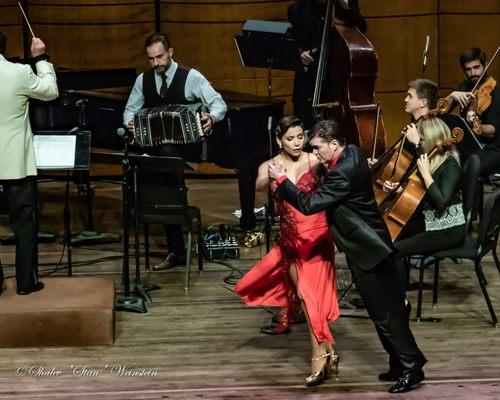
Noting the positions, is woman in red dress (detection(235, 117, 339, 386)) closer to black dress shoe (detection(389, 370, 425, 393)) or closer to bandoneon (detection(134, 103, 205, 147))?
black dress shoe (detection(389, 370, 425, 393))

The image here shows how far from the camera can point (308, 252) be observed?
5289mm

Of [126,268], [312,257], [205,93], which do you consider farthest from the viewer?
[205,93]

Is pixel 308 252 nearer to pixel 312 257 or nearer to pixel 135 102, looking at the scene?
pixel 312 257

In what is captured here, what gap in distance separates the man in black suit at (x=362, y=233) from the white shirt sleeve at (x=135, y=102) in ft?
8.52

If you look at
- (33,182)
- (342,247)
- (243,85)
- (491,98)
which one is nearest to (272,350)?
(342,247)

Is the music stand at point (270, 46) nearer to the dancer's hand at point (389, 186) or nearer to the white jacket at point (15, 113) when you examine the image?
the dancer's hand at point (389, 186)

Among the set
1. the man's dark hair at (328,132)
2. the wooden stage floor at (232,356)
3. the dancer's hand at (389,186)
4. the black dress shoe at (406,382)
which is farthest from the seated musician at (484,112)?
the black dress shoe at (406,382)

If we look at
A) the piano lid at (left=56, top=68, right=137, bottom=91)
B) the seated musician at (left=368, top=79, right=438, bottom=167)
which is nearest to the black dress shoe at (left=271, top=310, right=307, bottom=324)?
the seated musician at (left=368, top=79, right=438, bottom=167)

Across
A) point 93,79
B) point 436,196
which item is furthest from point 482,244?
point 93,79

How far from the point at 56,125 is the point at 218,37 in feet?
9.76

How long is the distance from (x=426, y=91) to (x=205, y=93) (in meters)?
1.77

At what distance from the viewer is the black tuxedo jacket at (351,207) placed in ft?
15.7

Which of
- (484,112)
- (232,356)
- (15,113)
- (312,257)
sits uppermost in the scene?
(15,113)

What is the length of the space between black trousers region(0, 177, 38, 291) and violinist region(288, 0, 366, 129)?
2394mm
